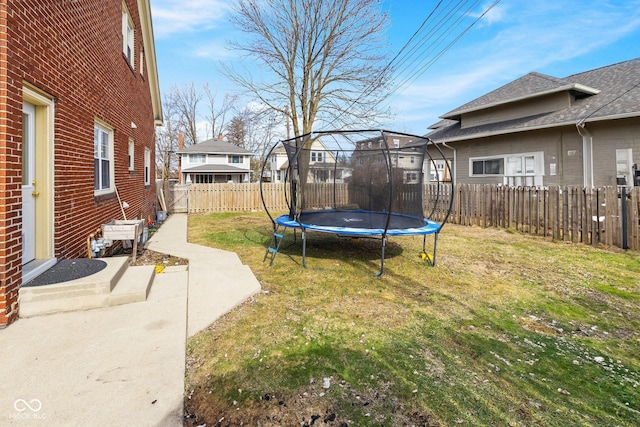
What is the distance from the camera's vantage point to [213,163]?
33688 mm

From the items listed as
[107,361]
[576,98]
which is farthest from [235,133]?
[107,361]

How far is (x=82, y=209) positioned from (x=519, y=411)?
5.62 m

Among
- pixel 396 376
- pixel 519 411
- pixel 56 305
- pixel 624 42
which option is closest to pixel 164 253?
pixel 56 305

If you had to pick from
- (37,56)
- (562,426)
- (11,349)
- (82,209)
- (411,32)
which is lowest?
(562,426)

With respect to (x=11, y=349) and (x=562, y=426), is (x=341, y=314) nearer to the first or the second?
(x=562, y=426)

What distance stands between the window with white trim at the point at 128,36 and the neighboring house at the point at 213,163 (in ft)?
78.2

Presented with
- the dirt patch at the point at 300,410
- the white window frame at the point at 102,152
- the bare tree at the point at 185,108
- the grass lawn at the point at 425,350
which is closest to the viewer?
the dirt patch at the point at 300,410

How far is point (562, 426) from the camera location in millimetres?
1946

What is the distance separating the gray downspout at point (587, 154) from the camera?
32.3 ft

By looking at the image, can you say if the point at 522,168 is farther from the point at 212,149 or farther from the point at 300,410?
the point at 212,149

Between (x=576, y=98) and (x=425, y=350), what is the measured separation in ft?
40.7

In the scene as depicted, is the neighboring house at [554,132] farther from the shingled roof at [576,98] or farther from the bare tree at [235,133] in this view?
the bare tree at [235,133]

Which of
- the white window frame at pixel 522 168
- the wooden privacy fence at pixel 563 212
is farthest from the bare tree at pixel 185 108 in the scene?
the wooden privacy fence at pixel 563 212

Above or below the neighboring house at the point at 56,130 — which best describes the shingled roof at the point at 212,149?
above
